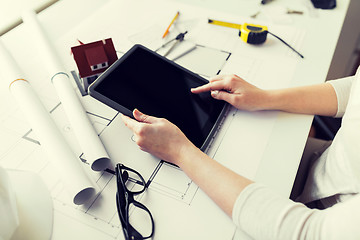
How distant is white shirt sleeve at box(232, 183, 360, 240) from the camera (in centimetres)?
41

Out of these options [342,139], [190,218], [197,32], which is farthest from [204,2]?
[190,218]

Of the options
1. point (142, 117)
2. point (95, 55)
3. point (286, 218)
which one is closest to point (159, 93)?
point (142, 117)

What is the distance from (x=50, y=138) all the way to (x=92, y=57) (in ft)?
0.68

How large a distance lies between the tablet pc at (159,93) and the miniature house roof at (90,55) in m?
0.08

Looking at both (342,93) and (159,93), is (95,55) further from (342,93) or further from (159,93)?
(342,93)

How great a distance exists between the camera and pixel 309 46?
32.6 inches

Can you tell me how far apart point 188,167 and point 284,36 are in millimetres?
563

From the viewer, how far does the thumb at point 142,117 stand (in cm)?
56

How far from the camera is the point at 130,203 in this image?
50 centimetres

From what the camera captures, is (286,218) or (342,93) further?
(342,93)

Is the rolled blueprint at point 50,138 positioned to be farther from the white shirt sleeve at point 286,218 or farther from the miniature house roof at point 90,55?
the white shirt sleeve at point 286,218

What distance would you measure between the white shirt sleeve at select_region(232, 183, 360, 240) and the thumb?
222 mm

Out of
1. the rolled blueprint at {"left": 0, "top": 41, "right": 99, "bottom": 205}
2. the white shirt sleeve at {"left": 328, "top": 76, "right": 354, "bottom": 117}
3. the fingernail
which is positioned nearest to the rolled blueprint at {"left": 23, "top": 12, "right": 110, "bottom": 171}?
the rolled blueprint at {"left": 0, "top": 41, "right": 99, "bottom": 205}

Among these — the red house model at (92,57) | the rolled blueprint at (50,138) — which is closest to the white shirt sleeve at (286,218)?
the rolled blueprint at (50,138)
